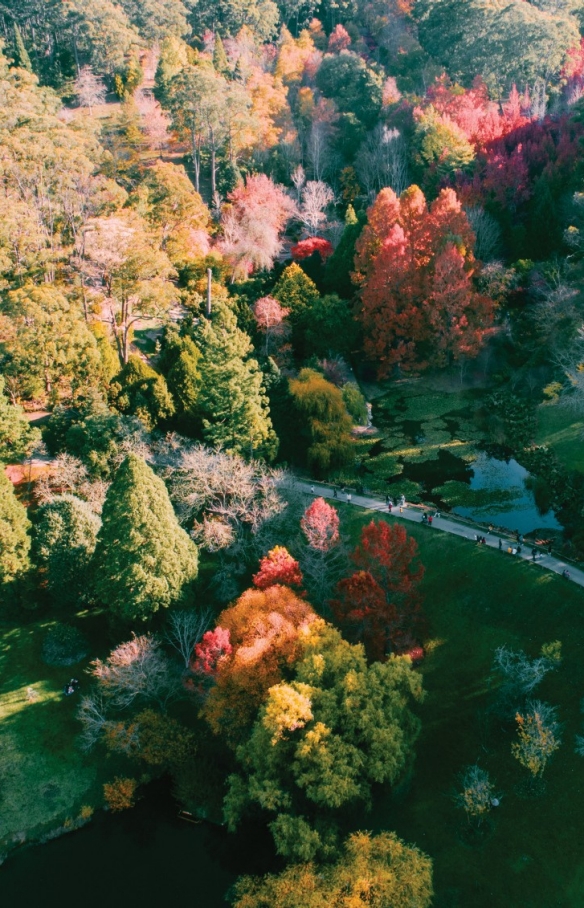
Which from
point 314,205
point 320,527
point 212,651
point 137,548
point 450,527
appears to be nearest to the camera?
point 212,651

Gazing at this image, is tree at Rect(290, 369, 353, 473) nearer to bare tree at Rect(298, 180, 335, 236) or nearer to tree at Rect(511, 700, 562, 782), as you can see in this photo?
tree at Rect(511, 700, 562, 782)

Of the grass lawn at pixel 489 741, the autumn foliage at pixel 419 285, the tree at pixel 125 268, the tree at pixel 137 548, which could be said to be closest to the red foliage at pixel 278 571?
the tree at pixel 137 548

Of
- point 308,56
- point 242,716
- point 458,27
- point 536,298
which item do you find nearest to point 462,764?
point 242,716

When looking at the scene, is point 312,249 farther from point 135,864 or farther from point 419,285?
point 135,864

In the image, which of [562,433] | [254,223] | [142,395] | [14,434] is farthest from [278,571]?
[254,223]

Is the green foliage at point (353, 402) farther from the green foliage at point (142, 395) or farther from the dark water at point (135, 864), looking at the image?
the dark water at point (135, 864)
